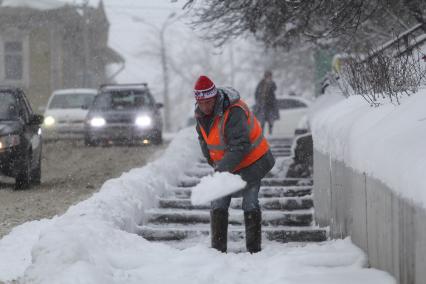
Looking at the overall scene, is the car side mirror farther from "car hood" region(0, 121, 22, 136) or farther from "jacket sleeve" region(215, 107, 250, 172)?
"jacket sleeve" region(215, 107, 250, 172)

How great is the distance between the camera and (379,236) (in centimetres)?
616

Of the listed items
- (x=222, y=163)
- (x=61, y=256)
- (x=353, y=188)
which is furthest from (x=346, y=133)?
(x=61, y=256)

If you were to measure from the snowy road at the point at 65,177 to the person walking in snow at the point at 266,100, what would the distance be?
2726mm

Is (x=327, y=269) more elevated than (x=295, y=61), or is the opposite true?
(x=295, y=61)

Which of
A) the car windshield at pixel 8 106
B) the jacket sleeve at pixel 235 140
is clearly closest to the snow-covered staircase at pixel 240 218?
the jacket sleeve at pixel 235 140

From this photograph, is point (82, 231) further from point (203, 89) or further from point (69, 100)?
point (69, 100)

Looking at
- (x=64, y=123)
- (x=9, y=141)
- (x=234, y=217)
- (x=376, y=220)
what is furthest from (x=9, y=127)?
(x=64, y=123)

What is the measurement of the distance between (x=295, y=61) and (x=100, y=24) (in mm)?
12910

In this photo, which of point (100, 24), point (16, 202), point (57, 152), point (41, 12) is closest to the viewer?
point (16, 202)

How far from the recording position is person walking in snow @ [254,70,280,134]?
2253cm

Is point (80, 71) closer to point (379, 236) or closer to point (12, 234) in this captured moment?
point (12, 234)

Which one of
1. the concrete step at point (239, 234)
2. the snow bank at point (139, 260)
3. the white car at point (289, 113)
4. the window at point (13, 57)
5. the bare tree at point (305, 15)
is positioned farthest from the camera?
the window at point (13, 57)

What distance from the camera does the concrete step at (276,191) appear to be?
1233 cm

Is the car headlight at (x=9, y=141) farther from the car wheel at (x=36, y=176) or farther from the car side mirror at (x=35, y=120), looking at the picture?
the car wheel at (x=36, y=176)
